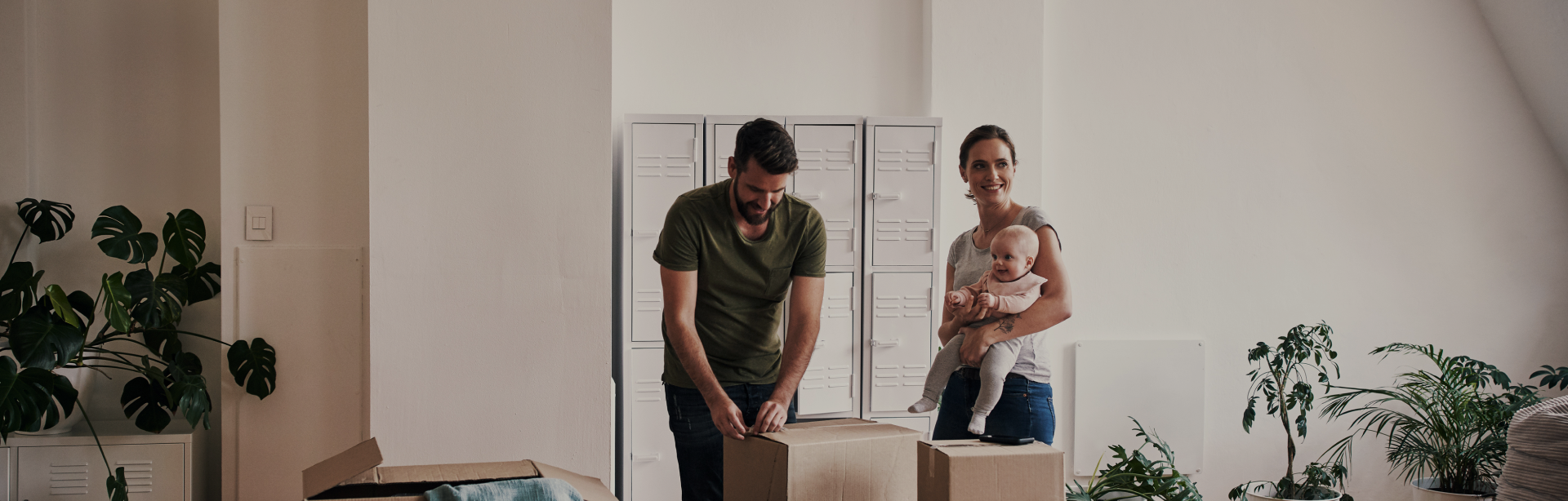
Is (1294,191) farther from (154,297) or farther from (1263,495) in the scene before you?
(154,297)

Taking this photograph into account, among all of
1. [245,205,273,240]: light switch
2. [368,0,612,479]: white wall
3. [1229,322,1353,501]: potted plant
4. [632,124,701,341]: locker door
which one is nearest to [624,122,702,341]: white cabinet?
[632,124,701,341]: locker door

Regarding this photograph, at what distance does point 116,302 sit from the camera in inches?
97.0

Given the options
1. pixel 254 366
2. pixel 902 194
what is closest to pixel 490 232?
pixel 254 366

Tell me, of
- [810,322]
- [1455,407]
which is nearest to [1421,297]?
[1455,407]

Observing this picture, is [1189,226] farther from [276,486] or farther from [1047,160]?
[276,486]

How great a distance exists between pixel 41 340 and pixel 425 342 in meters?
1.11

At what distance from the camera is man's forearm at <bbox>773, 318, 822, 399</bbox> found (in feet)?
5.74

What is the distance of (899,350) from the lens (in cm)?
326

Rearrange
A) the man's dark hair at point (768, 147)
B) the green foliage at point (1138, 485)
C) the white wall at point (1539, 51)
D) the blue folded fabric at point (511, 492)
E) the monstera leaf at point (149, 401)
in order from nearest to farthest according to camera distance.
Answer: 1. the blue folded fabric at point (511, 492)
2. the man's dark hair at point (768, 147)
3. the green foliage at point (1138, 485)
4. the monstera leaf at point (149, 401)
5. the white wall at point (1539, 51)

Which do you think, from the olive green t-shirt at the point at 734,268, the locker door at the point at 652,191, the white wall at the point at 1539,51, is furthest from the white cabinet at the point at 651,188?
the white wall at the point at 1539,51

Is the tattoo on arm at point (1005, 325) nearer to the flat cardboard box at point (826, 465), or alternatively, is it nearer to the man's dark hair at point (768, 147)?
the flat cardboard box at point (826, 465)

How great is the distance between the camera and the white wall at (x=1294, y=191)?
3758 millimetres

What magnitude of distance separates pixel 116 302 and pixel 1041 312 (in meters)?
2.63

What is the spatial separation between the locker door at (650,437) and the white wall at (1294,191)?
1.77m
